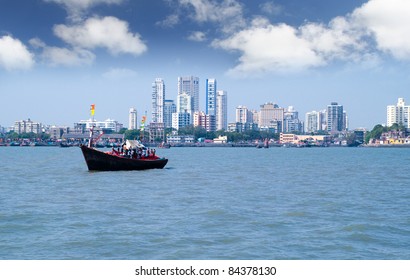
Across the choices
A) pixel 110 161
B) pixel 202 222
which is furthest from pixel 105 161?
pixel 202 222

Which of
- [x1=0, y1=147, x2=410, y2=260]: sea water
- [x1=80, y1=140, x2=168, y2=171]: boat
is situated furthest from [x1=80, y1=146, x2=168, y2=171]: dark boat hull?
[x1=0, y1=147, x2=410, y2=260]: sea water

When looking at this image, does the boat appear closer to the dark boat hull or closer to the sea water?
the dark boat hull

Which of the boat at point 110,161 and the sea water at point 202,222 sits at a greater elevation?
the boat at point 110,161

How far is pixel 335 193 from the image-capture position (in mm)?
32500

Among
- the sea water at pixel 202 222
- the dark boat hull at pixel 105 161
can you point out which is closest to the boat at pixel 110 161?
the dark boat hull at pixel 105 161

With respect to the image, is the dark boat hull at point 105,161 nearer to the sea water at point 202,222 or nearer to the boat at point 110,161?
the boat at point 110,161

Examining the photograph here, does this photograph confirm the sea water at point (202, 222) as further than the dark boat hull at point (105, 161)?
No

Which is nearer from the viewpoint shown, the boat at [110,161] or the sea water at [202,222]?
the sea water at [202,222]

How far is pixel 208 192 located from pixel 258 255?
666 inches

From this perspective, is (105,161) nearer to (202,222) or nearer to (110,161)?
(110,161)

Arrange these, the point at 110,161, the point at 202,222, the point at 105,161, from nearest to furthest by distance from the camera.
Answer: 1. the point at 202,222
2. the point at 105,161
3. the point at 110,161

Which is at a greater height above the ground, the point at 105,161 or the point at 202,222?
the point at 105,161

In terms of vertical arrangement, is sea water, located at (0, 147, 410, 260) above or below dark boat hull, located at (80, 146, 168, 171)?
below
